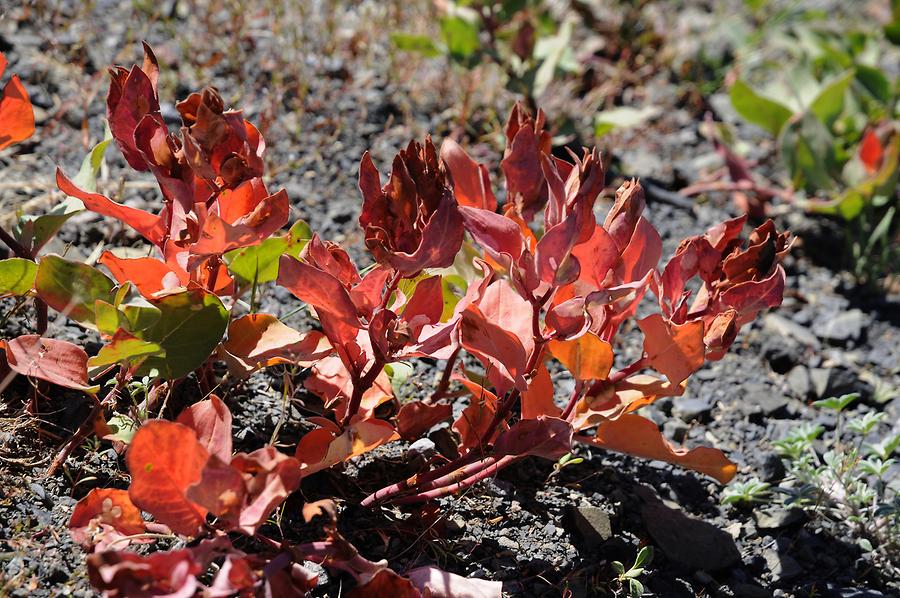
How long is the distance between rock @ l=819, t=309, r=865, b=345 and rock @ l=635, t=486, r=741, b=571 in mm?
1109

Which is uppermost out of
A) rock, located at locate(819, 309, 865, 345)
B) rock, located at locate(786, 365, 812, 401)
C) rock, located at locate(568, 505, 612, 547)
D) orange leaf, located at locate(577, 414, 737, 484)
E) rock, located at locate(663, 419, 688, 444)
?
orange leaf, located at locate(577, 414, 737, 484)

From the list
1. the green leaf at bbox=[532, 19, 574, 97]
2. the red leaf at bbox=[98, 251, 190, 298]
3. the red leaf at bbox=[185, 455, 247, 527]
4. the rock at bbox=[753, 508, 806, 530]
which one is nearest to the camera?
the red leaf at bbox=[185, 455, 247, 527]

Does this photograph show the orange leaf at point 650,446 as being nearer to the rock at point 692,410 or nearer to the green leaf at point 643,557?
the green leaf at point 643,557

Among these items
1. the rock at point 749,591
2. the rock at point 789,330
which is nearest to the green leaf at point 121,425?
the rock at point 749,591

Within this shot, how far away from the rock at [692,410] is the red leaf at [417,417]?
0.84 m

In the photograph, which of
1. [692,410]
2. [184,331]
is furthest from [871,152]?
[184,331]

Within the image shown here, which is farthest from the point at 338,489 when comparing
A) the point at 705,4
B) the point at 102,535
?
the point at 705,4

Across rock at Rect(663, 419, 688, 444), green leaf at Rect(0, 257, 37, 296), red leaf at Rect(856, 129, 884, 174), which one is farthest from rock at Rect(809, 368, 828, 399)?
green leaf at Rect(0, 257, 37, 296)

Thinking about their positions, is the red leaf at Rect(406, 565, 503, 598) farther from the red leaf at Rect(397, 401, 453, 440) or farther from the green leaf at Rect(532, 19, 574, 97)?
the green leaf at Rect(532, 19, 574, 97)

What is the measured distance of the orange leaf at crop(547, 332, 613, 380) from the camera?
151 cm

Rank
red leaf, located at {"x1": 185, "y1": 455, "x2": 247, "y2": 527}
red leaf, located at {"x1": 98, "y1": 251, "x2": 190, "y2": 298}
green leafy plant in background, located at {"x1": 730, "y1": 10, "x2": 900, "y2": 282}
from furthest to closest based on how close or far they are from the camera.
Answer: green leafy plant in background, located at {"x1": 730, "y1": 10, "x2": 900, "y2": 282}
red leaf, located at {"x1": 98, "y1": 251, "x2": 190, "y2": 298}
red leaf, located at {"x1": 185, "y1": 455, "x2": 247, "y2": 527}

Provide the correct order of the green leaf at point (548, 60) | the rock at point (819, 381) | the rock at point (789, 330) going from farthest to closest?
the green leaf at point (548, 60) → the rock at point (789, 330) → the rock at point (819, 381)

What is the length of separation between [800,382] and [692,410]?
1.40 feet

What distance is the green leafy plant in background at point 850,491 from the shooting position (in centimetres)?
194
